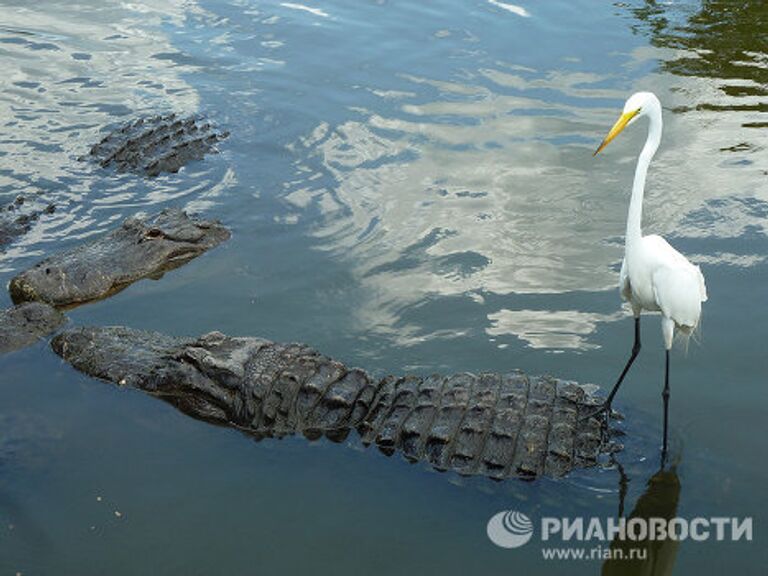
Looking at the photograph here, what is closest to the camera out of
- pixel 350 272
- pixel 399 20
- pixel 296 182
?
pixel 350 272

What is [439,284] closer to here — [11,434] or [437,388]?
[437,388]

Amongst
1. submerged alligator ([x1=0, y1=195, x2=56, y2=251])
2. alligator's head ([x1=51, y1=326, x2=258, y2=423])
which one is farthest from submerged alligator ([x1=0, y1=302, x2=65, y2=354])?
submerged alligator ([x1=0, y1=195, x2=56, y2=251])

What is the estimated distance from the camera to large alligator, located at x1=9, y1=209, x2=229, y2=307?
746 centimetres

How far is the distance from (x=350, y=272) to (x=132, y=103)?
4492mm

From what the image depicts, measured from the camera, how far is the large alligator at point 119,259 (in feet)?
24.5

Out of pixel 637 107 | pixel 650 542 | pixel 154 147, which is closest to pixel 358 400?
pixel 650 542

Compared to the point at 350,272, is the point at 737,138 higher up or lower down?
higher up

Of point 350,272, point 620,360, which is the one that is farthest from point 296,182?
point 620,360

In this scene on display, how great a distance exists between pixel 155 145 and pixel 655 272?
18.9 feet

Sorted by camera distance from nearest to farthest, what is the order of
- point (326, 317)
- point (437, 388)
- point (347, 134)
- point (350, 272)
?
1. point (437, 388)
2. point (326, 317)
3. point (350, 272)
4. point (347, 134)

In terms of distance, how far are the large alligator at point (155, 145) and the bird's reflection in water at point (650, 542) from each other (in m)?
5.72

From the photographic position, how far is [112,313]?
24.3ft

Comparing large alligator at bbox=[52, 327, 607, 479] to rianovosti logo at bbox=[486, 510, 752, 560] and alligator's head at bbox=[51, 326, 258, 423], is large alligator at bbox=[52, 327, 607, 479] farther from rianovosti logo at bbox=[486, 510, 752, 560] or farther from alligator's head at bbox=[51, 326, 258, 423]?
rianovosti logo at bbox=[486, 510, 752, 560]

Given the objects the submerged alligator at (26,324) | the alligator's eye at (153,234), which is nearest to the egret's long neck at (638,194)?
the submerged alligator at (26,324)
